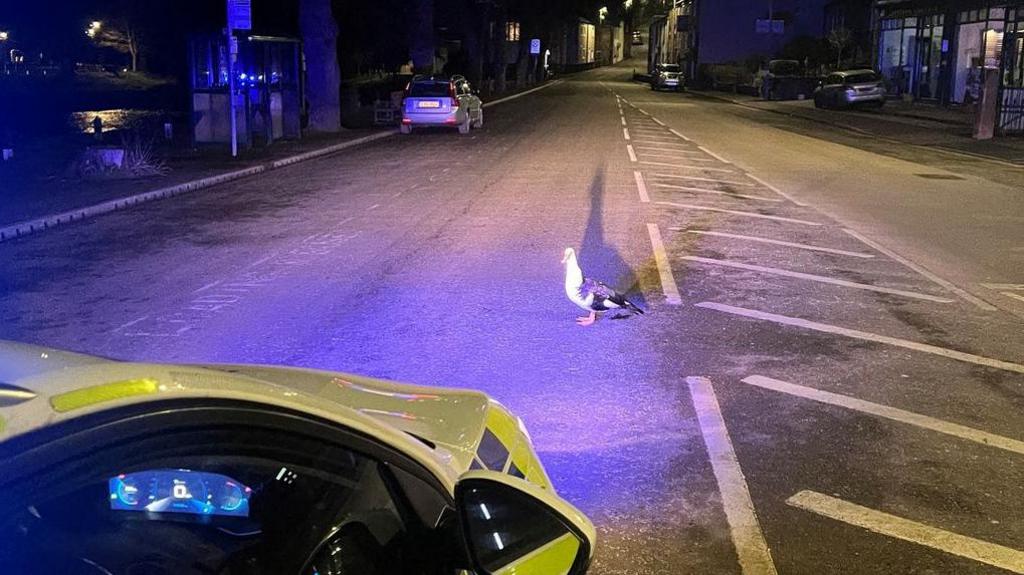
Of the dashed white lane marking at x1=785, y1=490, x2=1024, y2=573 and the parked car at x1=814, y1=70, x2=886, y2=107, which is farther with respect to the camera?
the parked car at x1=814, y1=70, x2=886, y2=107

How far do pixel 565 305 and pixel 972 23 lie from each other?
33860 mm

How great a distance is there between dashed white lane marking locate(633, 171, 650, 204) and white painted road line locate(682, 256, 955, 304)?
4.82 meters

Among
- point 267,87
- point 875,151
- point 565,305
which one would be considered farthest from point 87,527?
point 875,151

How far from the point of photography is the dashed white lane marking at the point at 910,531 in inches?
174

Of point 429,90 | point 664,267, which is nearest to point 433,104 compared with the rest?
point 429,90

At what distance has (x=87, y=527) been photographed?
198 centimetres

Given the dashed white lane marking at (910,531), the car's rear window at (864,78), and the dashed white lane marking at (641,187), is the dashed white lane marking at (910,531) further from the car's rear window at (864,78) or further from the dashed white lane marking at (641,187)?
the car's rear window at (864,78)

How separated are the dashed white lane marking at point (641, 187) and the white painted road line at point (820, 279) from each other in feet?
15.8

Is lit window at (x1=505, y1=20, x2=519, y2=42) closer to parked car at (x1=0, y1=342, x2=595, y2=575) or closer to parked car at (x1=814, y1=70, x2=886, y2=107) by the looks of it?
parked car at (x1=814, y1=70, x2=886, y2=107)

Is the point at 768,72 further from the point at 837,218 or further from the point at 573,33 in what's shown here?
the point at 573,33

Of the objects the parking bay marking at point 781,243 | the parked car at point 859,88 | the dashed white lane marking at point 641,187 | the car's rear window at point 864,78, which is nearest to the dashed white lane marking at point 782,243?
the parking bay marking at point 781,243

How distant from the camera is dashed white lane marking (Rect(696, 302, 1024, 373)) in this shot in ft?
24.2

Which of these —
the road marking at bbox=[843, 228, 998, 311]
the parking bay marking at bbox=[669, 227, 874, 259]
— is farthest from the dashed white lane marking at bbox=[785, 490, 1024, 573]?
the parking bay marking at bbox=[669, 227, 874, 259]

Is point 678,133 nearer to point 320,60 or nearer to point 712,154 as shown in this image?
point 712,154
